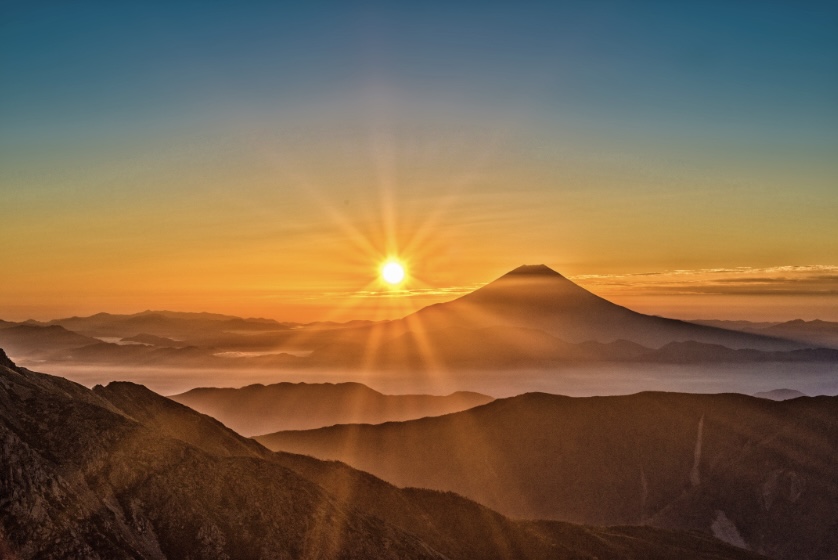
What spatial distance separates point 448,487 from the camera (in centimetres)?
13475

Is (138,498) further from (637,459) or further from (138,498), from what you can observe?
(637,459)

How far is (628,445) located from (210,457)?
98.6 m

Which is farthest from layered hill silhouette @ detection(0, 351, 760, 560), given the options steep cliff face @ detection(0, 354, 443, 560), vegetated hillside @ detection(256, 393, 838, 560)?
vegetated hillside @ detection(256, 393, 838, 560)

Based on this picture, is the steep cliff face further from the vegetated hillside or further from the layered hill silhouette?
the vegetated hillside

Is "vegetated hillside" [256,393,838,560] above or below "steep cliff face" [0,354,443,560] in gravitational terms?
below

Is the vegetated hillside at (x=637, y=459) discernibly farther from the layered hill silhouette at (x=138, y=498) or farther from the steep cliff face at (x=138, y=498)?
the steep cliff face at (x=138, y=498)

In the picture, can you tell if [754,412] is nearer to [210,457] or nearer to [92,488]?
[210,457]

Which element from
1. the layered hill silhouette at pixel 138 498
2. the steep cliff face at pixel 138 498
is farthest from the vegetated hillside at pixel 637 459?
the steep cliff face at pixel 138 498

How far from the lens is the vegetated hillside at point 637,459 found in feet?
377

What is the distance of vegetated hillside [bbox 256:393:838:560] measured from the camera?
114875 millimetres

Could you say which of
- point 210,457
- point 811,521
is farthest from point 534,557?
point 811,521

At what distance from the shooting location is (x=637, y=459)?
440ft

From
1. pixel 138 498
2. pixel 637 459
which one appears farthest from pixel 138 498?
pixel 637 459

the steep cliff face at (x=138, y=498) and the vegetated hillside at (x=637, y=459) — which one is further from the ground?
the steep cliff face at (x=138, y=498)
